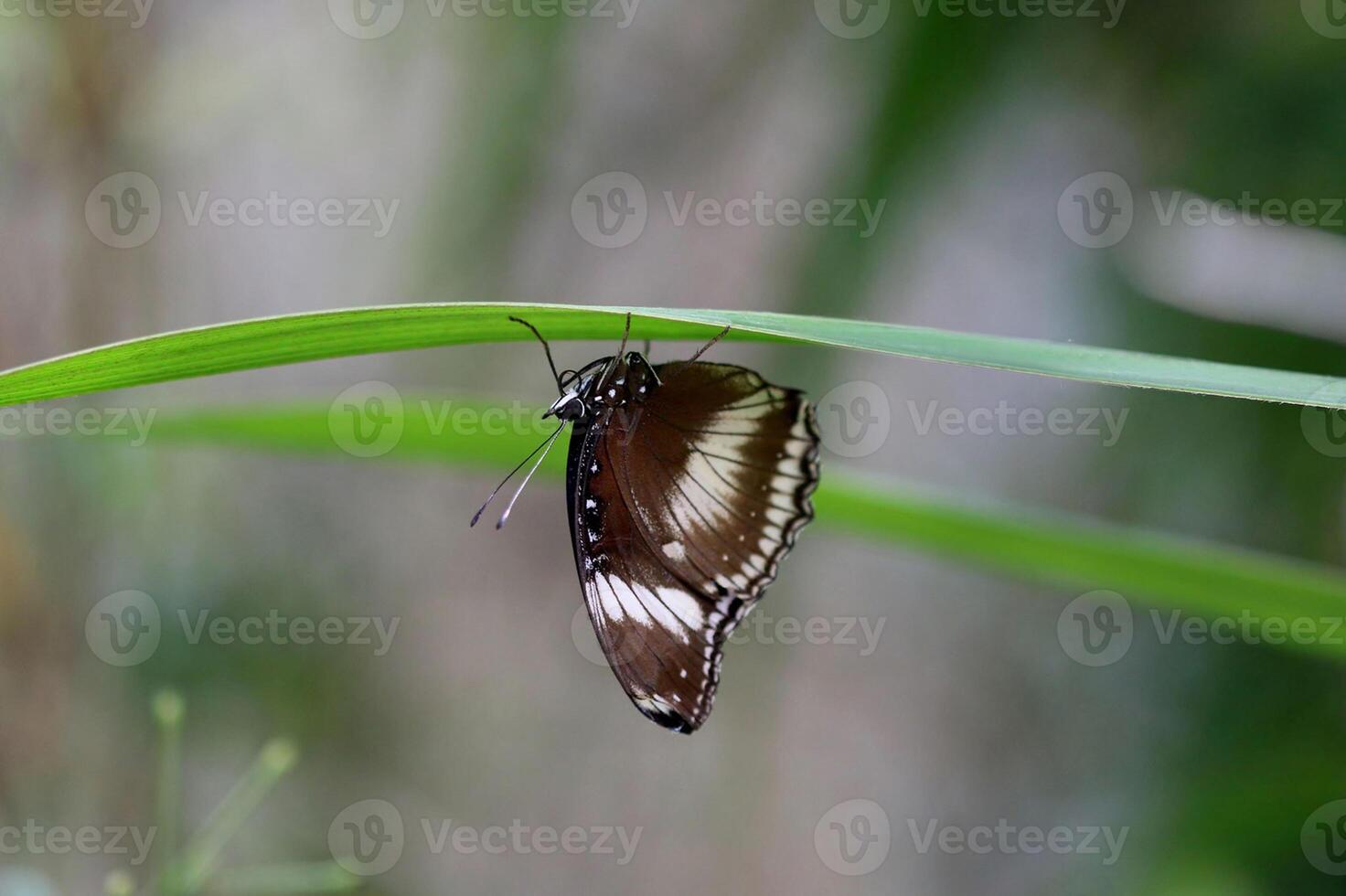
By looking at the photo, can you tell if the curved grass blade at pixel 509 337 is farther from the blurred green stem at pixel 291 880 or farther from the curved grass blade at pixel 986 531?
the blurred green stem at pixel 291 880

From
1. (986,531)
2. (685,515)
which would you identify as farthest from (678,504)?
(986,531)

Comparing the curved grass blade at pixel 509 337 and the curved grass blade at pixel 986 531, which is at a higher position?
the curved grass blade at pixel 509 337

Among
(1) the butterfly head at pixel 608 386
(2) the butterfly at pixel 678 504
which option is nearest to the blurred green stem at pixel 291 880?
(2) the butterfly at pixel 678 504

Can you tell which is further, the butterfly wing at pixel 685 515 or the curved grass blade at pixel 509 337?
the butterfly wing at pixel 685 515

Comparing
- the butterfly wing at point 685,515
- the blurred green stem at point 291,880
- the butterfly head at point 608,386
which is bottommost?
the blurred green stem at point 291,880

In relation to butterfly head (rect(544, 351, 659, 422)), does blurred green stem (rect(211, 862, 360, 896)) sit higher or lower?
lower

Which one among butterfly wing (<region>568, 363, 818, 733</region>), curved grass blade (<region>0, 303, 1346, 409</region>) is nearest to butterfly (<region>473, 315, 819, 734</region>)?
butterfly wing (<region>568, 363, 818, 733</region>)

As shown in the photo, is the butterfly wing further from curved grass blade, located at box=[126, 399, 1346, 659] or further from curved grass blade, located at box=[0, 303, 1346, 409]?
curved grass blade, located at box=[0, 303, 1346, 409]
